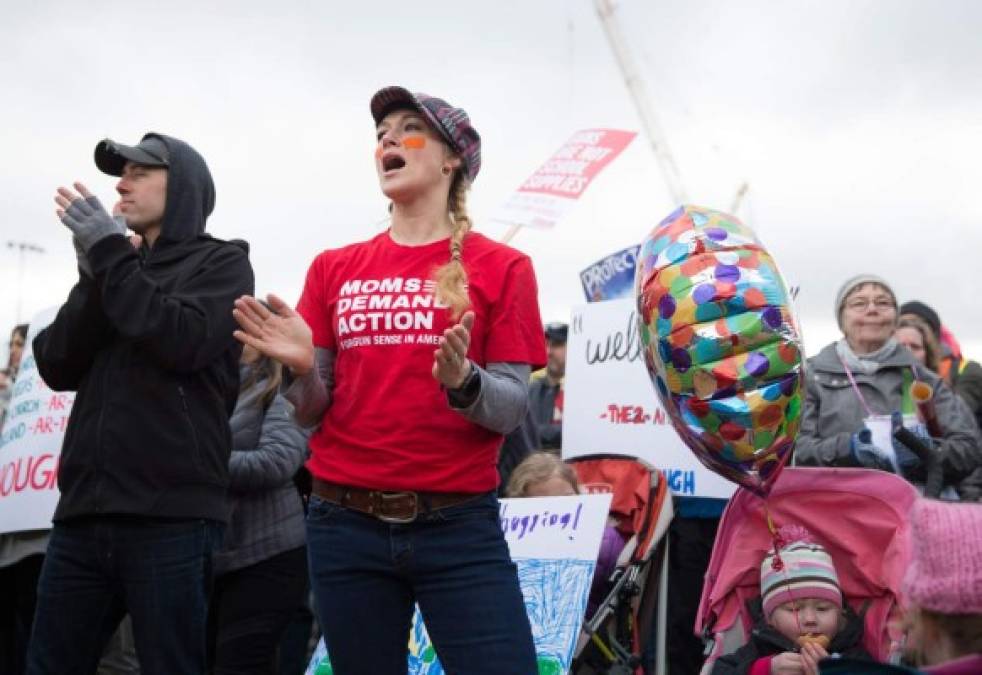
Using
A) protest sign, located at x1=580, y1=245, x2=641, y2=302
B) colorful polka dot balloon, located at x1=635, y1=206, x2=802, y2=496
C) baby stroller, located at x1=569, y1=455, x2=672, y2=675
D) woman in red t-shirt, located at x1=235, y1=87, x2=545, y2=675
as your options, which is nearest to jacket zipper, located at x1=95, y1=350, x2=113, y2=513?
woman in red t-shirt, located at x1=235, y1=87, x2=545, y2=675

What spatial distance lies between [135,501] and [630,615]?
7.26 feet

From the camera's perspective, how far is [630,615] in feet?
14.6

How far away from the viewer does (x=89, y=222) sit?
118 inches

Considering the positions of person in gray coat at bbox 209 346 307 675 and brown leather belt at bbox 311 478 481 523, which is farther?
person in gray coat at bbox 209 346 307 675

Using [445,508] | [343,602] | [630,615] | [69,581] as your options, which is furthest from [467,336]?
[630,615]

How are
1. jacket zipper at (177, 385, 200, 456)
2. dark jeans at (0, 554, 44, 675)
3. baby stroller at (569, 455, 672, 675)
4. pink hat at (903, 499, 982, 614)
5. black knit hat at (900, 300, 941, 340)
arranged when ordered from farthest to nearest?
black knit hat at (900, 300, 941, 340), dark jeans at (0, 554, 44, 675), baby stroller at (569, 455, 672, 675), jacket zipper at (177, 385, 200, 456), pink hat at (903, 499, 982, 614)

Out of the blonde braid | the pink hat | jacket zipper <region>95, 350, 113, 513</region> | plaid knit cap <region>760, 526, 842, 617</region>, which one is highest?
the blonde braid

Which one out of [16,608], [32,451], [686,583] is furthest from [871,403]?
[16,608]

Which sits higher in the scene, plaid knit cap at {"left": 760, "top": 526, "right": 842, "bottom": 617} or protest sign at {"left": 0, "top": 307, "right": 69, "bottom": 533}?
protest sign at {"left": 0, "top": 307, "right": 69, "bottom": 533}

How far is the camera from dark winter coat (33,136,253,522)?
9.59 feet

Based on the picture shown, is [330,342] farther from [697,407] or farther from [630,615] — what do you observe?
[630,615]

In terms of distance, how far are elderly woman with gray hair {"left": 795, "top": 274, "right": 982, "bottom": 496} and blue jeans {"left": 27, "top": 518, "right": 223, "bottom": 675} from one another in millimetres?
2727

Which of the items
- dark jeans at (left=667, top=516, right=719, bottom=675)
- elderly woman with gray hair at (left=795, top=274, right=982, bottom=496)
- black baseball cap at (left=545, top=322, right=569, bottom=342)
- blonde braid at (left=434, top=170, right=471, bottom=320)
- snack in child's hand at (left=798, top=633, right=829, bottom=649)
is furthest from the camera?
black baseball cap at (left=545, top=322, right=569, bottom=342)

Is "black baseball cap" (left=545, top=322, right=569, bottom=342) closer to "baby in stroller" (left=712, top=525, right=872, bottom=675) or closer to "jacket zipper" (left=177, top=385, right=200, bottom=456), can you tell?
"baby in stroller" (left=712, top=525, right=872, bottom=675)
